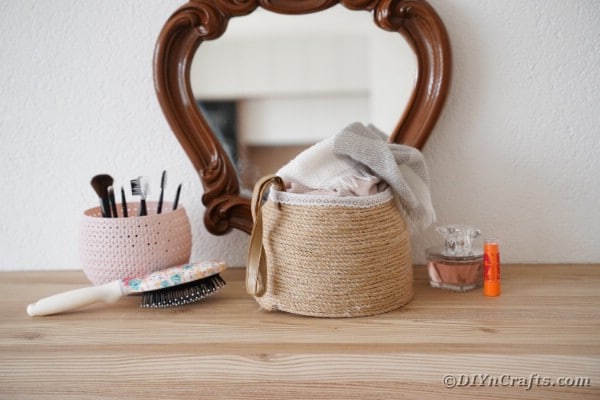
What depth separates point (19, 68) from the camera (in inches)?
41.9

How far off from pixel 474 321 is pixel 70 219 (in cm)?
73

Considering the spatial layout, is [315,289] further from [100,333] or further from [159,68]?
[159,68]

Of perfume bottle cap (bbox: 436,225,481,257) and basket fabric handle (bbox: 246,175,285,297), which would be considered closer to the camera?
basket fabric handle (bbox: 246,175,285,297)

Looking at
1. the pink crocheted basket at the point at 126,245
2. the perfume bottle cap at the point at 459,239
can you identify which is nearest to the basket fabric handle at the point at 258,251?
the pink crocheted basket at the point at 126,245

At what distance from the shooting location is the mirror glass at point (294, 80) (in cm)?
98

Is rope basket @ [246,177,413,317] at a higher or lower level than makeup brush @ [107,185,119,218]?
lower

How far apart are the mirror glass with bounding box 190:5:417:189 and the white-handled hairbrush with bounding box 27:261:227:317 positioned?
9.2 inches

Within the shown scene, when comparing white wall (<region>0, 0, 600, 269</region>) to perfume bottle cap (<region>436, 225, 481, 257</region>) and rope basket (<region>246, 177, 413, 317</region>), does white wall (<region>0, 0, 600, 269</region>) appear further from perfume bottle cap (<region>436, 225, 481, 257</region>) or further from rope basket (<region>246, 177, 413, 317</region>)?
rope basket (<region>246, 177, 413, 317</region>)

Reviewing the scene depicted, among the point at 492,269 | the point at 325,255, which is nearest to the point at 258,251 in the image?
the point at 325,255

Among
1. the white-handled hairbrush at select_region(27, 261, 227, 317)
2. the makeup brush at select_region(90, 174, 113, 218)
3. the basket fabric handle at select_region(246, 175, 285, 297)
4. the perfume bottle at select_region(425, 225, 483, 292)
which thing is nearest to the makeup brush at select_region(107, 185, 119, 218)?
the makeup brush at select_region(90, 174, 113, 218)

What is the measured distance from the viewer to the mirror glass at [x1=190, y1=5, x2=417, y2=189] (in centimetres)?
98

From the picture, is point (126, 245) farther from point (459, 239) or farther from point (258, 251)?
point (459, 239)

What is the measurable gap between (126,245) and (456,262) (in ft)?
1.57

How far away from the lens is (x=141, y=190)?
2.97 feet
